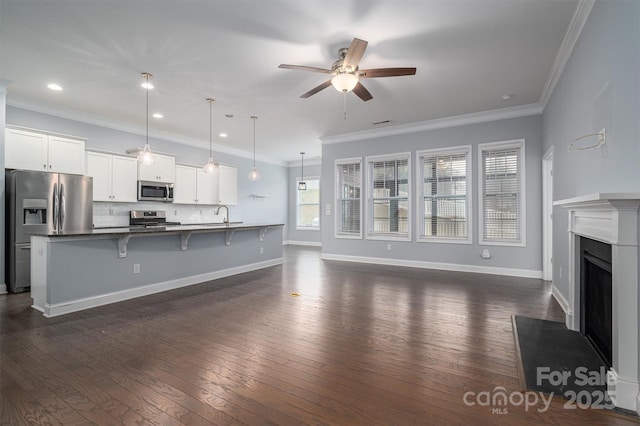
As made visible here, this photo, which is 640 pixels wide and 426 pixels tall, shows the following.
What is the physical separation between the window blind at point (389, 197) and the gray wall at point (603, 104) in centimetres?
299

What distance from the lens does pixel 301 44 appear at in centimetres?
330

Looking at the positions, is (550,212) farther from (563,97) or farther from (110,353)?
(110,353)

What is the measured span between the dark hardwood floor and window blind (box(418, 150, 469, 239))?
2029 millimetres

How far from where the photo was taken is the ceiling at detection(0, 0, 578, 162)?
2.78m

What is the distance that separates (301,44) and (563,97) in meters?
3.22

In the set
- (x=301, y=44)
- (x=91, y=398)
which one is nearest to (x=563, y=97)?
(x=301, y=44)

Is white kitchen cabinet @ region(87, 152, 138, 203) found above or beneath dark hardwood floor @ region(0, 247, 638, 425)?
above

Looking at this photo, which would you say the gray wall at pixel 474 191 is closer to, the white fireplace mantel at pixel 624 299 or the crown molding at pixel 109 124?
the crown molding at pixel 109 124

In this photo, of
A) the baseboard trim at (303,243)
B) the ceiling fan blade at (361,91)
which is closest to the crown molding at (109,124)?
the baseboard trim at (303,243)

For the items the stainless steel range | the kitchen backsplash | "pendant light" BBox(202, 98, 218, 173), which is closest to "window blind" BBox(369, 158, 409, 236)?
"pendant light" BBox(202, 98, 218, 173)

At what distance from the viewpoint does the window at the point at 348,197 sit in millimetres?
7207

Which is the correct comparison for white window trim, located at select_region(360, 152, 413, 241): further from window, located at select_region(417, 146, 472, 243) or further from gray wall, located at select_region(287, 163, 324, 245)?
gray wall, located at select_region(287, 163, 324, 245)

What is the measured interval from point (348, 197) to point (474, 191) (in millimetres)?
2762

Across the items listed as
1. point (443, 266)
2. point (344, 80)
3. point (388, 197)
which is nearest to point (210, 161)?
point (344, 80)
